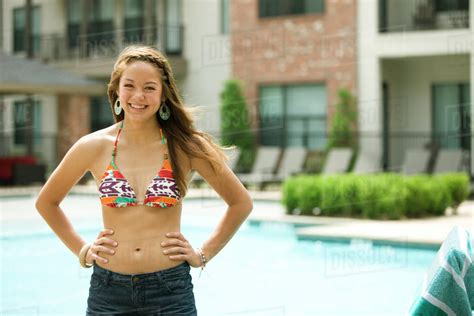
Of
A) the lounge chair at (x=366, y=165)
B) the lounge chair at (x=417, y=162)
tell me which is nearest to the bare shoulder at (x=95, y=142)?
the lounge chair at (x=417, y=162)

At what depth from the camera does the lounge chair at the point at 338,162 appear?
2039cm

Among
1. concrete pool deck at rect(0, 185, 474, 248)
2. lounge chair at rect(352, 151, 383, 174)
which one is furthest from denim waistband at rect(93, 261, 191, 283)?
lounge chair at rect(352, 151, 383, 174)

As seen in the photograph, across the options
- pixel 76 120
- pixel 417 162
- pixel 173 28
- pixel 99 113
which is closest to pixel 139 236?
pixel 417 162

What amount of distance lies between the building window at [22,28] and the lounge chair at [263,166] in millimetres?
10183

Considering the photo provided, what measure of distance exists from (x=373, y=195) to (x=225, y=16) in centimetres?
1203

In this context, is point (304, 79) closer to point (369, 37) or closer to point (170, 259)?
point (369, 37)

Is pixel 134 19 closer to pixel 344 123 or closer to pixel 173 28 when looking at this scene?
pixel 173 28

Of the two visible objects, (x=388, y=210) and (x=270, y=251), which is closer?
(x=270, y=251)

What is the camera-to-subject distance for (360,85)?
2198cm

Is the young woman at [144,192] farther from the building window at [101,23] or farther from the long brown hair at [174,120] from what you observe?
the building window at [101,23]

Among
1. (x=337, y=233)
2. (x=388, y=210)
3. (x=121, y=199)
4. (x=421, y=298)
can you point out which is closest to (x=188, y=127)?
(x=121, y=199)

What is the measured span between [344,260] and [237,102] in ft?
42.3

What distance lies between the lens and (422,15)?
827 inches

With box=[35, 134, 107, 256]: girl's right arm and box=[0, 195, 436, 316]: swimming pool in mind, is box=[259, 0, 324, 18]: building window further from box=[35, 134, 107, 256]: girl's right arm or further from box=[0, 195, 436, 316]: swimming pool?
box=[35, 134, 107, 256]: girl's right arm
